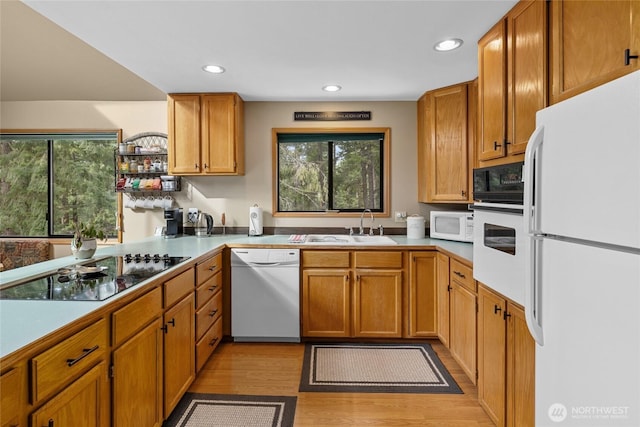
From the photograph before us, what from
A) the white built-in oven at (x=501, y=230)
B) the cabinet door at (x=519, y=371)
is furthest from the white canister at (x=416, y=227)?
the cabinet door at (x=519, y=371)

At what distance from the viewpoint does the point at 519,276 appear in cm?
143

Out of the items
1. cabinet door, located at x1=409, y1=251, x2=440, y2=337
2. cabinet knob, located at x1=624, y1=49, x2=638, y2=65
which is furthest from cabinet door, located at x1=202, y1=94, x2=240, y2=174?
cabinet knob, located at x1=624, y1=49, x2=638, y2=65

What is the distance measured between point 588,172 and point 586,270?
0.26 meters

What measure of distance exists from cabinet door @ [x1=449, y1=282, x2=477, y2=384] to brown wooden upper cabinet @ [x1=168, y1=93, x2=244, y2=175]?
224 centimetres

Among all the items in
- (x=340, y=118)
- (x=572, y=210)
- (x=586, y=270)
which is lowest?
(x=586, y=270)

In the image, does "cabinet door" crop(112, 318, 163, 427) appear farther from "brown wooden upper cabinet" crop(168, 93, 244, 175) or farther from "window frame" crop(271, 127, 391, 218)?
"window frame" crop(271, 127, 391, 218)

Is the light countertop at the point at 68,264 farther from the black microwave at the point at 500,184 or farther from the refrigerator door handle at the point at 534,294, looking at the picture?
the refrigerator door handle at the point at 534,294

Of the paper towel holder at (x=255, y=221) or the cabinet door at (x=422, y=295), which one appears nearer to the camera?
the cabinet door at (x=422, y=295)

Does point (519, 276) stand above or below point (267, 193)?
below

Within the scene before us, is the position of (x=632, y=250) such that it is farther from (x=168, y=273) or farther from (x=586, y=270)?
(x=168, y=273)

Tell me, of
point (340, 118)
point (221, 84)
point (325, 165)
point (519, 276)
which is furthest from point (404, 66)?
point (519, 276)

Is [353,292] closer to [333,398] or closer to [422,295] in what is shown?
[422,295]

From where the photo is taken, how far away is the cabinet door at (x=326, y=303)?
9.42 feet

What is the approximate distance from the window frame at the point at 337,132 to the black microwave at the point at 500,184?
1.58 meters
